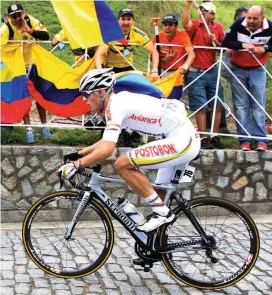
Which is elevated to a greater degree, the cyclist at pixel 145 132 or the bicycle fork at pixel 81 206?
the cyclist at pixel 145 132

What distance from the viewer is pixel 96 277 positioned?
17.5ft

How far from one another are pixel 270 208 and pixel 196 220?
9.14ft

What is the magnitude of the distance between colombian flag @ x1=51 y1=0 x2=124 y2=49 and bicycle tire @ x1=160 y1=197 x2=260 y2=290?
9.54 ft

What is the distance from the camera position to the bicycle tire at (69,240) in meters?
5.13

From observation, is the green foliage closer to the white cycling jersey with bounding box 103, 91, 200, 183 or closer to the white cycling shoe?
the white cycling jersey with bounding box 103, 91, 200, 183

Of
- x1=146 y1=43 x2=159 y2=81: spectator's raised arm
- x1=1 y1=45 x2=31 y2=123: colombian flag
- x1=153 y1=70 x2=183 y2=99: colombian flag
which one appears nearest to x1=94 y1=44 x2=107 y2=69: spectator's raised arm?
x1=146 y1=43 x2=159 y2=81: spectator's raised arm

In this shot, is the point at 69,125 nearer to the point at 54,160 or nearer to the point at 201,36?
the point at 54,160

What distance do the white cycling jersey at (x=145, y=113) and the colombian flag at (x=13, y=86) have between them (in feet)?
9.29

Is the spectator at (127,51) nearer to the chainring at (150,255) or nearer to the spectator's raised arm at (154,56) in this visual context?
the spectator's raised arm at (154,56)

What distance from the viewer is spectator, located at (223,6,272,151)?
24.2 feet

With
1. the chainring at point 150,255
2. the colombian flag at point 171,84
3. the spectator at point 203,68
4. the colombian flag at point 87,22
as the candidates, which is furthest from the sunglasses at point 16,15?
the chainring at point 150,255

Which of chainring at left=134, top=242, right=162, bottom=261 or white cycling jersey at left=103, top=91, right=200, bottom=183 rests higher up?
white cycling jersey at left=103, top=91, right=200, bottom=183

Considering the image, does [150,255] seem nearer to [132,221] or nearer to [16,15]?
[132,221]

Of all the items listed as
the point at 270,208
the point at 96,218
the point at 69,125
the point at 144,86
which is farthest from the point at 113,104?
the point at 270,208
